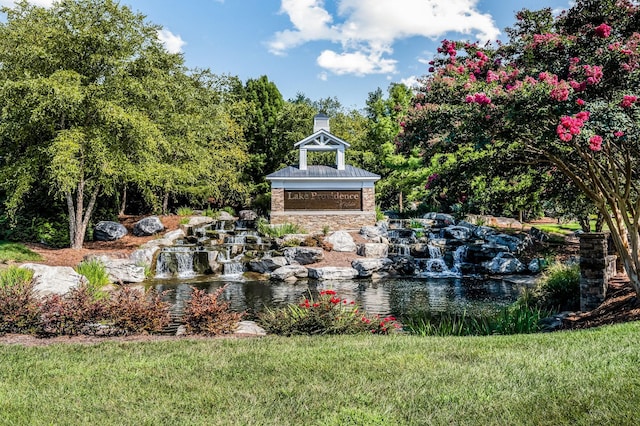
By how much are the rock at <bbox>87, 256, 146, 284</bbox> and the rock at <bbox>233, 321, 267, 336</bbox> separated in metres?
8.83

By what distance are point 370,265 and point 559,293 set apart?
24.0ft

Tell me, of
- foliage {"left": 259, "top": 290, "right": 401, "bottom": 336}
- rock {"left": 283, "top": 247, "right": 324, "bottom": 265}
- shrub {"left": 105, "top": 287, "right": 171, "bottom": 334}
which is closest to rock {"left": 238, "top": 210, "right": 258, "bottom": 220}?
rock {"left": 283, "top": 247, "right": 324, "bottom": 265}

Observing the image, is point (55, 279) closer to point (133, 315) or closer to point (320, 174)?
point (133, 315)

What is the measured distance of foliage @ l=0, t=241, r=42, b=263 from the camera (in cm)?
1402

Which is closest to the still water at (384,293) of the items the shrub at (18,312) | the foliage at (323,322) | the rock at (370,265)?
the rock at (370,265)

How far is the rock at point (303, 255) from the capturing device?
16969 millimetres

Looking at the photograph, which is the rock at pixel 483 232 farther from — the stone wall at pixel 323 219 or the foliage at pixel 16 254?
the foliage at pixel 16 254

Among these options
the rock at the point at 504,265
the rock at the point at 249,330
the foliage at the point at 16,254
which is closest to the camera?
the rock at the point at 249,330

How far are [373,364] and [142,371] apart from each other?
2.31 m

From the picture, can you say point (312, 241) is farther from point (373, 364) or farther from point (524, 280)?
point (373, 364)

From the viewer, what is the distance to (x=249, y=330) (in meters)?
7.07

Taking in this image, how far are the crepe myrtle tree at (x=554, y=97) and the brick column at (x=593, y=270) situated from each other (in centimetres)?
55

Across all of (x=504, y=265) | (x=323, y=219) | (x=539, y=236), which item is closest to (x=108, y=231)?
(x=323, y=219)

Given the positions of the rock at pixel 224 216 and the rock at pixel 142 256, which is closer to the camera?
the rock at pixel 142 256
